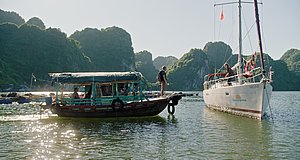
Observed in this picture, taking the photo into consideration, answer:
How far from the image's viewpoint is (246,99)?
70.6 feet

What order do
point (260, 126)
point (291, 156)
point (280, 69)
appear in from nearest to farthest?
point (291, 156), point (260, 126), point (280, 69)

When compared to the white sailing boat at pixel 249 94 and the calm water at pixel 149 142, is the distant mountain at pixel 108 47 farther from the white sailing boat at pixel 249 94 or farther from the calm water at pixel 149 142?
the calm water at pixel 149 142

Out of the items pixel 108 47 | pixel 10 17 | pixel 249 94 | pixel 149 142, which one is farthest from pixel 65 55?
pixel 149 142

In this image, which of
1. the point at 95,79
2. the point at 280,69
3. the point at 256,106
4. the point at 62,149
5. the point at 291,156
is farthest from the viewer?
the point at 280,69

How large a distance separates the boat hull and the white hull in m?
5.94

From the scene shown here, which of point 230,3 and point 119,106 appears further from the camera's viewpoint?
point 230,3

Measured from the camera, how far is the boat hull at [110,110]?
72.8 feet

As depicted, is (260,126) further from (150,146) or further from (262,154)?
(150,146)

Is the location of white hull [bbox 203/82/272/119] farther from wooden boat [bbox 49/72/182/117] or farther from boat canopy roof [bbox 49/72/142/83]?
boat canopy roof [bbox 49/72/142/83]

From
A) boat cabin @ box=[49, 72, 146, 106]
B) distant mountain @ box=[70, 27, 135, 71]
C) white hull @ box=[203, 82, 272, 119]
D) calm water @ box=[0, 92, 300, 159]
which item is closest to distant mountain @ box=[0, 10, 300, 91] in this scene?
distant mountain @ box=[70, 27, 135, 71]

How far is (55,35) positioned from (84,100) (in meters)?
122

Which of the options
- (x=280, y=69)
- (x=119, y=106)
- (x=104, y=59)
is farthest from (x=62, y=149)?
(x=280, y=69)

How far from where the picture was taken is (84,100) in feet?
75.2

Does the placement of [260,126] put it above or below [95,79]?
below
